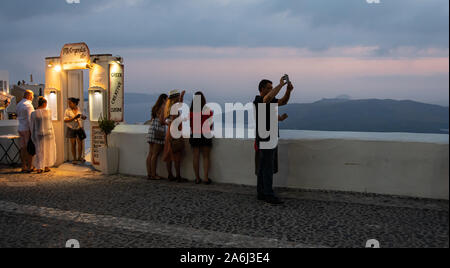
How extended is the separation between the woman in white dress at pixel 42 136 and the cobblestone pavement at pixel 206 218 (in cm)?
164

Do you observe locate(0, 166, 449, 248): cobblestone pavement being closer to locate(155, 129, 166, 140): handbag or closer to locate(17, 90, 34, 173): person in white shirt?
locate(155, 129, 166, 140): handbag

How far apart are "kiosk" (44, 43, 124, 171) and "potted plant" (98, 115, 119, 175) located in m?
0.29

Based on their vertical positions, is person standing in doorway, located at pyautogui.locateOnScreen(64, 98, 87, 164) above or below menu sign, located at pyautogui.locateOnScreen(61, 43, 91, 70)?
below

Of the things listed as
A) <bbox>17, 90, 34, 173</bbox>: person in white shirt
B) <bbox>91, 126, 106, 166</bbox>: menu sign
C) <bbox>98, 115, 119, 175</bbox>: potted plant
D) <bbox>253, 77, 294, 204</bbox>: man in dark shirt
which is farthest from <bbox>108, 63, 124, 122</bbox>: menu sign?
<bbox>253, 77, 294, 204</bbox>: man in dark shirt

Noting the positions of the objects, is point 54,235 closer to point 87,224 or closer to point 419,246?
point 87,224

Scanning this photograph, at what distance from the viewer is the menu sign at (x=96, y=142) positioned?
365 inches

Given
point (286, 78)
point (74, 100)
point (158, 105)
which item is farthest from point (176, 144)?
point (74, 100)

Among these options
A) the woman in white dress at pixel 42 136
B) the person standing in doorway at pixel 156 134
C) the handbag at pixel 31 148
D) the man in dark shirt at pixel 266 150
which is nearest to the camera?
the man in dark shirt at pixel 266 150

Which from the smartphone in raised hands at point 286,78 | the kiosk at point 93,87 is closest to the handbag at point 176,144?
the kiosk at point 93,87

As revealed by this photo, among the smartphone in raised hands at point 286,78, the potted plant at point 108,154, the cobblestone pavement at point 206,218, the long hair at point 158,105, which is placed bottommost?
the cobblestone pavement at point 206,218

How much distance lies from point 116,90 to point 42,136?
1.85 m

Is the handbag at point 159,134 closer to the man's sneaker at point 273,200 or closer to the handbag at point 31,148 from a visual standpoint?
the man's sneaker at point 273,200

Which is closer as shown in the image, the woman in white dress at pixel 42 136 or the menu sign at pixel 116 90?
the woman in white dress at pixel 42 136

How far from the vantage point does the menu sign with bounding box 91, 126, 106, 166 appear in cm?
927
